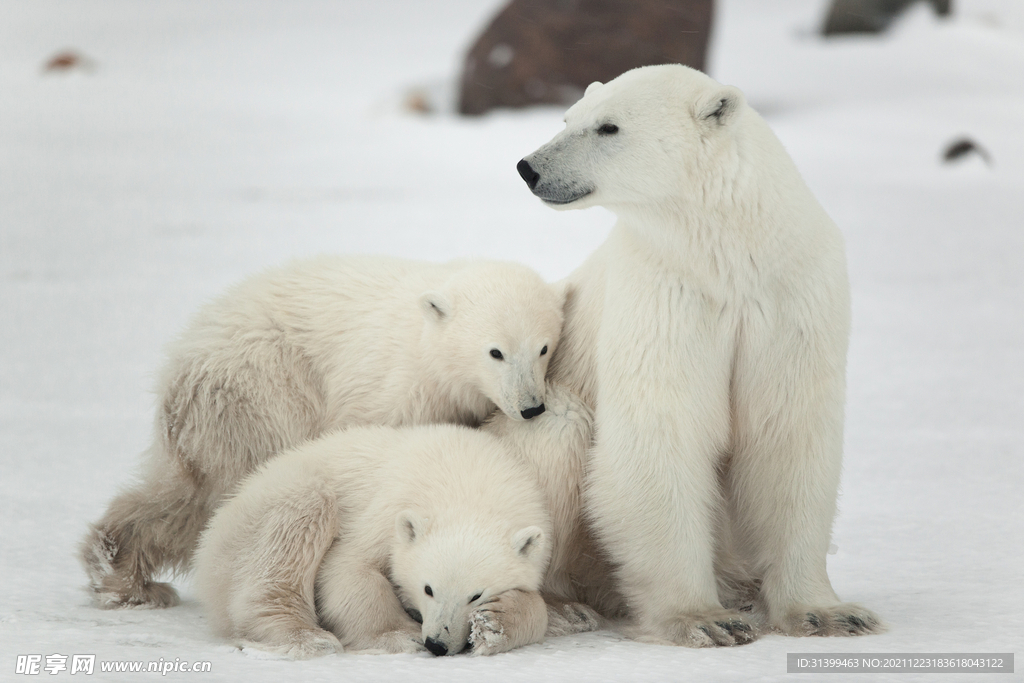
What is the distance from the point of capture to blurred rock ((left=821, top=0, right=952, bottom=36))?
45.1 feet

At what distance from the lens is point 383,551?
3051 mm

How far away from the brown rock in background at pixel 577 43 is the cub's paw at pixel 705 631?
7.82 metres

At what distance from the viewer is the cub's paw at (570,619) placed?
3156mm

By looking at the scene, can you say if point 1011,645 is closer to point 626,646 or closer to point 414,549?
point 626,646

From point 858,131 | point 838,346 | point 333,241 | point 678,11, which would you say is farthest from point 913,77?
point 838,346

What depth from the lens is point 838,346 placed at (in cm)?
308

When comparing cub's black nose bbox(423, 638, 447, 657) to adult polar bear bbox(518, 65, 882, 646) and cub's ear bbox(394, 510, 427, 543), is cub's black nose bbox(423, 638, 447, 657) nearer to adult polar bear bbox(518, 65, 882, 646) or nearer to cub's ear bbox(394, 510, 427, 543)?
cub's ear bbox(394, 510, 427, 543)

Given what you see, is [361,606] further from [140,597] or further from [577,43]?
[577,43]

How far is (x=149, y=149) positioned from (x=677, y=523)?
8.20 m

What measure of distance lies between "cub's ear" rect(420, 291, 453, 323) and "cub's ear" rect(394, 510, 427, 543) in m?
0.75

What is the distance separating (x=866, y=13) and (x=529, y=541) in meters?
12.7

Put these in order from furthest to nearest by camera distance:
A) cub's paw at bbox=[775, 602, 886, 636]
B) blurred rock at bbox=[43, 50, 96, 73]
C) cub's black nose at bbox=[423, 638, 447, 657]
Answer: blurred rock at bbox=[43, 50, 96, 73] → cub's paw at bbox=[775, 602, 886, 636] → cub's black nose at bbox=[423, 638, 447, 657]

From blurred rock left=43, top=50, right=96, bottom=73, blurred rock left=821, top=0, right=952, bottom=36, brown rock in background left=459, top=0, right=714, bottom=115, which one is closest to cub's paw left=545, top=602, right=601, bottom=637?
brown rock in background left=459, top=0, right=714, bottom=115

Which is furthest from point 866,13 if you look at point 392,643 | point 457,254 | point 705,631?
point 392,643
